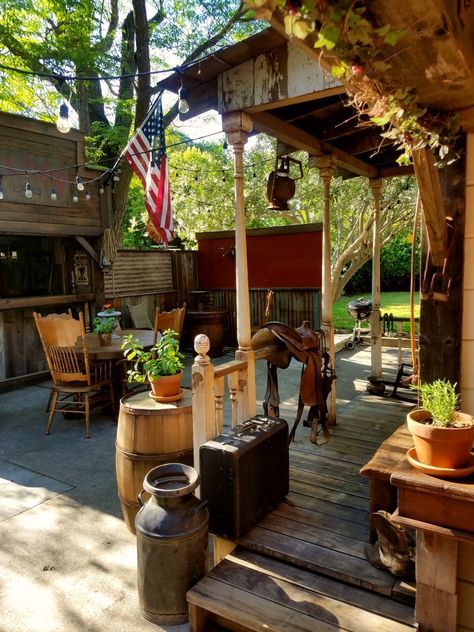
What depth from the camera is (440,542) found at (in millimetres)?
1654

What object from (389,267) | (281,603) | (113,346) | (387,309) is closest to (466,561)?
(281,603)

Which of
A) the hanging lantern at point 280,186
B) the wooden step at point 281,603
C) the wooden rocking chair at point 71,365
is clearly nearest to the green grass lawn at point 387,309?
the wooden rocking chair at point 71,365

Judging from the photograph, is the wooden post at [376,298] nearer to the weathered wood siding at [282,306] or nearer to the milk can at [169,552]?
the weathered wood siding at [282,306]

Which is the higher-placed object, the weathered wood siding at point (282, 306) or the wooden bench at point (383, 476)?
the weathered wood siding at point (282, 306)

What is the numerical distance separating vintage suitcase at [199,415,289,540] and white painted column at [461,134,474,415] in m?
1.02

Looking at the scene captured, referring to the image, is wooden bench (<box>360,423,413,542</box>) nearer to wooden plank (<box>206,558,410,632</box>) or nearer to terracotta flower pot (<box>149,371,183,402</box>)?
wooden plank (<box>206,558,410,632</box>)

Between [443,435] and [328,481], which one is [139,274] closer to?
[328,481]

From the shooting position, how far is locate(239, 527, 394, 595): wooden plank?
78.9 inches

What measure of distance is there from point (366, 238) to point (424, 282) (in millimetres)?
7222

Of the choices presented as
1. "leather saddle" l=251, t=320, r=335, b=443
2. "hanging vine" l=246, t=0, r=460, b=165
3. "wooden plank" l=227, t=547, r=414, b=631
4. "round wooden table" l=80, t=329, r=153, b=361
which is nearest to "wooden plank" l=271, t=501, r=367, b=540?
"wooden plank" l=227, t=547, r=414, b=631

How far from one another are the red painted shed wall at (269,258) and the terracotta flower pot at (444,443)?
6.30 metres

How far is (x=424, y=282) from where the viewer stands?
7.27 feet

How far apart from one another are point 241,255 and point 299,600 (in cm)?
187

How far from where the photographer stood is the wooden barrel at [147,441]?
2.71 meters
